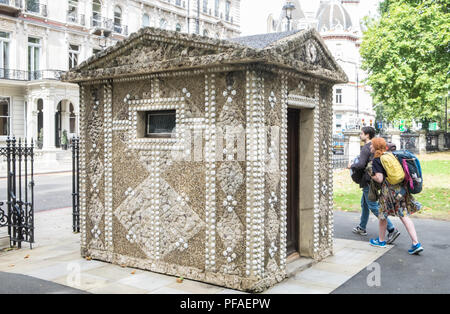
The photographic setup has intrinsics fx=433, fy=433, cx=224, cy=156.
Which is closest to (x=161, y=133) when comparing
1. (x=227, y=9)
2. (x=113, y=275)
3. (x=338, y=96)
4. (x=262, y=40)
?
(x=262, y=40)

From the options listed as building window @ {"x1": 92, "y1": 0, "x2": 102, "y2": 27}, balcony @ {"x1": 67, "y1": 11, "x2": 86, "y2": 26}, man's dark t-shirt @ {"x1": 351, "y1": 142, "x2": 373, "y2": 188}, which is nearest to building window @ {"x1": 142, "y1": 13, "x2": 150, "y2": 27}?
building window @ {"x1": 92, "y1": 0, "x2": 102, "y2": 27}

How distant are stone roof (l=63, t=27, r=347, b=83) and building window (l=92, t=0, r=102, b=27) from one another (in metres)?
30.7

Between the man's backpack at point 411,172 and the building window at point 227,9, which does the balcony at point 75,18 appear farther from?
the man's backpack at point 411,172

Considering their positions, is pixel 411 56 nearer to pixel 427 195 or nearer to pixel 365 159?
pixel 427 195

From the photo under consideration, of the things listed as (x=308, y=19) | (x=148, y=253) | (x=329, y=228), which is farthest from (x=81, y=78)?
(x=308, y=19)

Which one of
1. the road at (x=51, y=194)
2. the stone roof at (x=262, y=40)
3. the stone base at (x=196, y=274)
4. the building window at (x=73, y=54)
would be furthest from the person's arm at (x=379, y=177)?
the building window at (x=73, y=54)

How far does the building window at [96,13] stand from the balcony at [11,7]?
629 cm

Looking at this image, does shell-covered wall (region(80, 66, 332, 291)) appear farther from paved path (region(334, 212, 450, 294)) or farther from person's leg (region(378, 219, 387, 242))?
person's leg (region(378, 219, 387, 242))

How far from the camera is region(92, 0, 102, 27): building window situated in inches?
1375

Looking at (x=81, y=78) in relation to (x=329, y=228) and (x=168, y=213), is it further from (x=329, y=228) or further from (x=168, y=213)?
(x=329, y=228)

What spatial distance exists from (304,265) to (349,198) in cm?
810

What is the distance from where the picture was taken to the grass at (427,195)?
11338mm

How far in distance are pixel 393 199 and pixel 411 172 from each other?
20.7 inches
